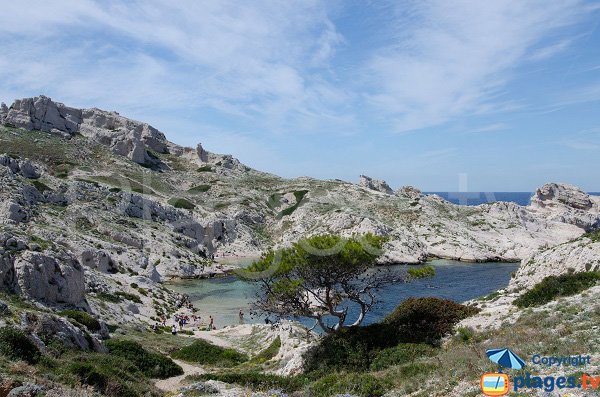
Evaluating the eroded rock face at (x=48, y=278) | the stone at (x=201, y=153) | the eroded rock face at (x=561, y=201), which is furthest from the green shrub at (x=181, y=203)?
the eroded rock face at (x=561, y=201)

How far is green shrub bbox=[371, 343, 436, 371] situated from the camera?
59.8ft

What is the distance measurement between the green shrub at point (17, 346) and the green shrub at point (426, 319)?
53.1ft

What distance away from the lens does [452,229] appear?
9012 cm


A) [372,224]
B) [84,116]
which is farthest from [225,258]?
[84,116]

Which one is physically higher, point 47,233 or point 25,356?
point 47,233

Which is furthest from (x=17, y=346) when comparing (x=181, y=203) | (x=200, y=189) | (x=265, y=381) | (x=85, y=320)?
(x=200, y=189)

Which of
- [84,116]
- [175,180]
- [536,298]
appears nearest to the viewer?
[536,298]

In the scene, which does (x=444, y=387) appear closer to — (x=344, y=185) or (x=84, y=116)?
(x=344, y=185)

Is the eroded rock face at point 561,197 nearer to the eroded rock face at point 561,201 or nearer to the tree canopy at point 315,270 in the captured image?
the eroded rock face at point 561,201

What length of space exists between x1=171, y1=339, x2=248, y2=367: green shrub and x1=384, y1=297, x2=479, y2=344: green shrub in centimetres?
1054

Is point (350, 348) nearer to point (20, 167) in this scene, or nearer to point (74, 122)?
point (20, 167)

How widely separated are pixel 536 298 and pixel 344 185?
10252 centimetres

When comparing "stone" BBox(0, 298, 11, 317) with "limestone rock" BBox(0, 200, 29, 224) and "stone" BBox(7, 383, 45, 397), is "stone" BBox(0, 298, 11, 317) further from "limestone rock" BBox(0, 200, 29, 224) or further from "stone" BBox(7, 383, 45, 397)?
"limestone rock" BBox(0, 200, 29, 224)

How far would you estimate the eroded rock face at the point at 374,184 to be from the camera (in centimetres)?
14601
